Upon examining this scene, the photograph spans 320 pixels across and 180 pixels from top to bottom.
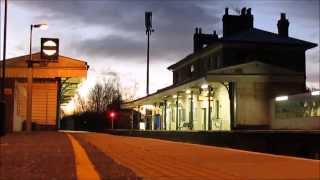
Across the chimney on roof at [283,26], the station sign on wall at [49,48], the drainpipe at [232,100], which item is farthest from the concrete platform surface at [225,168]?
the chimney on roof at [283,26]

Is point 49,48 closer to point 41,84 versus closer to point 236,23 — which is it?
point 41,84

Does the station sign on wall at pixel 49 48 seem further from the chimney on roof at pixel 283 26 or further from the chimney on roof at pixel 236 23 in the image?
the chimney on roof at pixel 283 26

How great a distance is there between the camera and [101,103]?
150875mm

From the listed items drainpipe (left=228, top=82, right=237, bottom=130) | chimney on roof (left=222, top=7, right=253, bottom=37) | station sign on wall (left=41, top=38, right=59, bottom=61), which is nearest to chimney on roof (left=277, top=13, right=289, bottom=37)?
chimney on roof (left=222, top=7, right=253, bottom=37)

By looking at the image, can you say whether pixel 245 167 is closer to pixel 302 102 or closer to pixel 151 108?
pixel 302 102

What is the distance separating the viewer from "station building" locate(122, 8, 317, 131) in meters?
44.8

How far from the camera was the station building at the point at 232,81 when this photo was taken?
147 feet

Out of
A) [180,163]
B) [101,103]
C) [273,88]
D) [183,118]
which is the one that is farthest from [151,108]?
[101,103]

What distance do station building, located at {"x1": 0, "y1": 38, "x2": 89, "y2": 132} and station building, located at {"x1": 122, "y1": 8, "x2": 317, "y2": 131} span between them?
25.4ft

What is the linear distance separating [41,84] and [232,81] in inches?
1017

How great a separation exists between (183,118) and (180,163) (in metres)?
45.7

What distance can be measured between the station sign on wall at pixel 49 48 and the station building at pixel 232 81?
947 centimetres

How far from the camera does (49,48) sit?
1730 inches

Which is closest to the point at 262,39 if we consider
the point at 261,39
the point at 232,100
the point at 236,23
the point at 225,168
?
the point at 261,39
